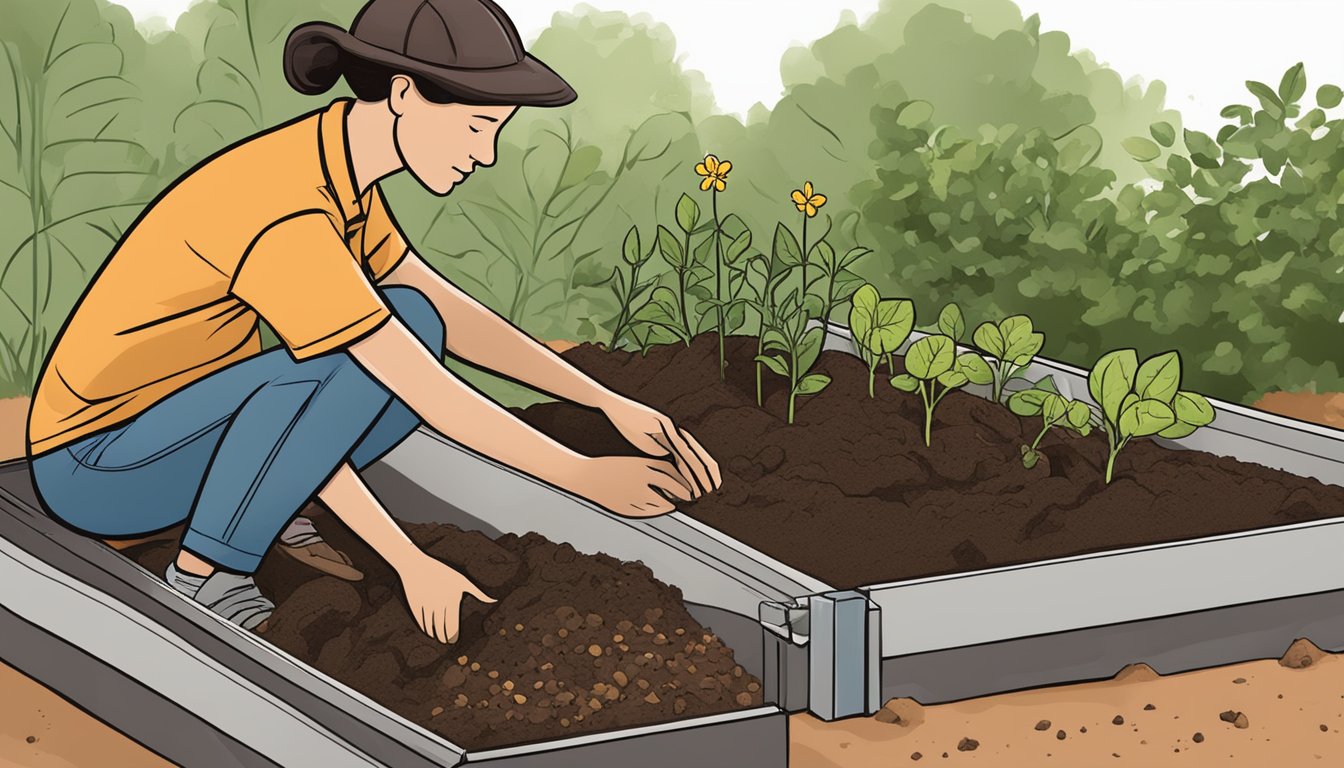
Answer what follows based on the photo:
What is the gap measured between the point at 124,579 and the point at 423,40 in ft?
3.74

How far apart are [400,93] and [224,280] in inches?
18.3

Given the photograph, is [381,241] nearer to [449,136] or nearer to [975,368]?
[449,136]

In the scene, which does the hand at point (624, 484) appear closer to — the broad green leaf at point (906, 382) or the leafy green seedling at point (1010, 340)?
the broad green leaf at point (906, 382)

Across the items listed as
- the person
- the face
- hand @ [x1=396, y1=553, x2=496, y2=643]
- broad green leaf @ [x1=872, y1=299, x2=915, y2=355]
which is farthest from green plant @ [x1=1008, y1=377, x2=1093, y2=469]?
the face

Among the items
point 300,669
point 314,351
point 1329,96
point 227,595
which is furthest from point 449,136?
point 1329,96

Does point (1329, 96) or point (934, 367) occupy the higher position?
point (1329, 96)

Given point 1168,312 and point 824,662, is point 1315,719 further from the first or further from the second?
point 1168,312

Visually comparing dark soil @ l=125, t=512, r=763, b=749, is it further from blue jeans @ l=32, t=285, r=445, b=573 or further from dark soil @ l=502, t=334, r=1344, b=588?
dark soil @ l=502, t=334, r=1344, b=588

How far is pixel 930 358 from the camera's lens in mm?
3891

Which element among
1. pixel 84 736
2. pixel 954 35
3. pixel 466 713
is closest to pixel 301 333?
pixel 466 713

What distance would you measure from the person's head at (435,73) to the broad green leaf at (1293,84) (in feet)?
8.70

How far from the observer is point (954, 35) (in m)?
6.60

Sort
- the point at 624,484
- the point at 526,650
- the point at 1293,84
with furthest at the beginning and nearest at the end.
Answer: the point at 1293,84
the point at 526,650
the point at 624,484

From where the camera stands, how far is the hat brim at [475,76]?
8.71 feet
